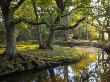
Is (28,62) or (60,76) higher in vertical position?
(28,62)

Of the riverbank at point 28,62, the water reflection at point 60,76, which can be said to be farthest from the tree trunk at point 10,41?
the water reflection at point 60,76

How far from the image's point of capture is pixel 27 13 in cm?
4297

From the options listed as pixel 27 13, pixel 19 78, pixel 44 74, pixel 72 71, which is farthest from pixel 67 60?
pixel 27 13

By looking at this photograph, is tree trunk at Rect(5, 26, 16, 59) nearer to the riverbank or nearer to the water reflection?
the riverbank

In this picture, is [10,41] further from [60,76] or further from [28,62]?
[60,76]

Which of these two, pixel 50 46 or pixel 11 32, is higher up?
pixel 11 32

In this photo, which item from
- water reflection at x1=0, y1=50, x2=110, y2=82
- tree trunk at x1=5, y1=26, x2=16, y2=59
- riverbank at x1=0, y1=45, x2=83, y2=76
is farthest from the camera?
tree trunk at x1=5, y1=26, x2=16, y2=59

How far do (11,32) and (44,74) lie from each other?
205 inches

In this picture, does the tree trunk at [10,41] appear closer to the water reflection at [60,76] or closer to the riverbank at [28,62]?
the riverbank at [28,62]

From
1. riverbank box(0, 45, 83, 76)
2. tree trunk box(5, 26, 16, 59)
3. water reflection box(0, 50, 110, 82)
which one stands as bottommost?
water reflection box(0, 50, 110, 82)

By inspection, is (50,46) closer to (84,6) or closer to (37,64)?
(84,6)

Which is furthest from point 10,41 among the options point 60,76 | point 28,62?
point 60,76

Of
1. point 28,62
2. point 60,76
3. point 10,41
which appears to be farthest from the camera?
point 10,41

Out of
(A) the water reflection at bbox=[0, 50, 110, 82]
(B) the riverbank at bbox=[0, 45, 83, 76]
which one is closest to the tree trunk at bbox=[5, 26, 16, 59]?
(B) the riverbank at bbox=[0, 45, 83, 76]
